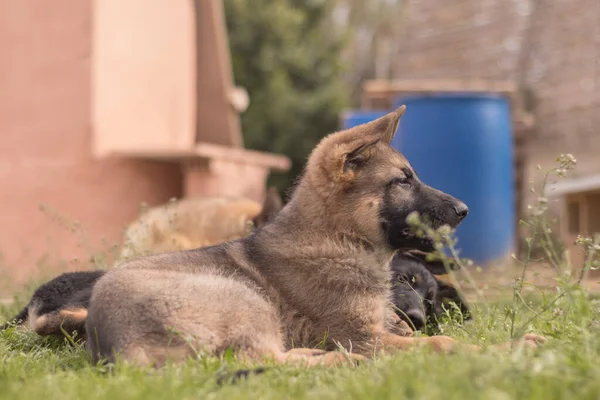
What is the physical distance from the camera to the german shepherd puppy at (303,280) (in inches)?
138

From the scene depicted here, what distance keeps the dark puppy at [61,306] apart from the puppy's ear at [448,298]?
2.14 m

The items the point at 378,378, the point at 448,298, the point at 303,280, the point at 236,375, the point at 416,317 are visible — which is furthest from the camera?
the point at 448,298

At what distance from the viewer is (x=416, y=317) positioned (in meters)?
4.54

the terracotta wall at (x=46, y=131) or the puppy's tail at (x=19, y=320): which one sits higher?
the terracotta wall at (x=46, y=131)

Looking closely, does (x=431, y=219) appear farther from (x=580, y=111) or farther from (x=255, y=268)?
(x=580, y=111)

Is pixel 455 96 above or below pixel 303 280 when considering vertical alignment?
above

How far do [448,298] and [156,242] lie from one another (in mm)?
4207

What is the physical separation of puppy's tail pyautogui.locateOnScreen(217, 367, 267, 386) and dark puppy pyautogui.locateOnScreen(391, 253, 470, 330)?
4.48 ft

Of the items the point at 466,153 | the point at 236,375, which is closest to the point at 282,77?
the point at 466,153

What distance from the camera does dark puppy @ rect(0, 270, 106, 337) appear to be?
4352 millimetres

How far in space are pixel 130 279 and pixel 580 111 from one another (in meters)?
13.1

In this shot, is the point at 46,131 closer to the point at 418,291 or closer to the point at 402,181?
the point at 418,291

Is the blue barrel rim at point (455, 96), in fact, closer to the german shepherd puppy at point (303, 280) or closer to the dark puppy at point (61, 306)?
the german shepherd puppy at point (303, 280)

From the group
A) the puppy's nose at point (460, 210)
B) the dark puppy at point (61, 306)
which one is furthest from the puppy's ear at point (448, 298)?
the dark puppy at point (61, 306)
